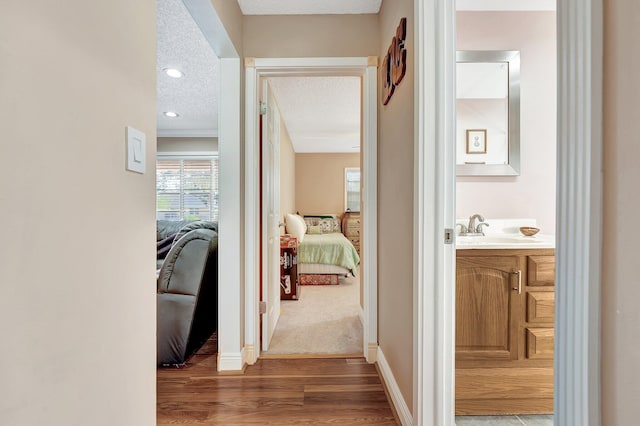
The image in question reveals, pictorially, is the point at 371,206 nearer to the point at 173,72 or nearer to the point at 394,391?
the point at 394,391

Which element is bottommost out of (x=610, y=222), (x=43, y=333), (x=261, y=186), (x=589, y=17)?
(x=43, y=333)

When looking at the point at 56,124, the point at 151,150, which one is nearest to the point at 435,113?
Result: the point at 151,150

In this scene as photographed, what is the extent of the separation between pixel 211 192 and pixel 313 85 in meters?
3.04

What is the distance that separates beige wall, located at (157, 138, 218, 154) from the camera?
5.29 metres

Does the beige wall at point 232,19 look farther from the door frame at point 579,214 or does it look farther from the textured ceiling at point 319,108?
the door frame at point 579,214

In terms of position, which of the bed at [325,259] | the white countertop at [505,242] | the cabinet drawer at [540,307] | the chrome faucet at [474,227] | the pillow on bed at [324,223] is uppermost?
the chrome faucet at [474,227]

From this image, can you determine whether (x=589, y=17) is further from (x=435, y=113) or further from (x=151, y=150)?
(x=151, y=150)

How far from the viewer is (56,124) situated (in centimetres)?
63

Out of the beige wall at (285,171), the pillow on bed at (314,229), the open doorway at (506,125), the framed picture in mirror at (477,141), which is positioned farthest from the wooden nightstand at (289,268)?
the pillow on bed at (314,229)

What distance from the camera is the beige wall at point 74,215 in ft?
1.82

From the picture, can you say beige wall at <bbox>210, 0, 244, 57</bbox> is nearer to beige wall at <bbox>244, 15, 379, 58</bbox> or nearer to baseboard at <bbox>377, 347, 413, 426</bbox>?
beige wall at <bbox>244, 15, 379, 58</bbox>

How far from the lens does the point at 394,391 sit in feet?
5.42

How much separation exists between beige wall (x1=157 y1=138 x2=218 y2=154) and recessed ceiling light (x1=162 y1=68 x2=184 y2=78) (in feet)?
7.53

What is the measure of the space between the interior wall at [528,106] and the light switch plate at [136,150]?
1.88 m
